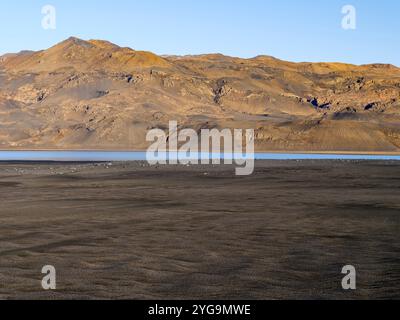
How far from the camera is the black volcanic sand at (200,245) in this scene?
37.6 feet

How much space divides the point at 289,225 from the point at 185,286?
362 inches

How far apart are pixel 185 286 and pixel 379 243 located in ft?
22.5

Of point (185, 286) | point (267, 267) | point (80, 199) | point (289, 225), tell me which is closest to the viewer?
point (185, 286)

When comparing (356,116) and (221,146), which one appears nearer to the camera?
(221,146)

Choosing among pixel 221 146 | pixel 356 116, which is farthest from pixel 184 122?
pixel 356 116

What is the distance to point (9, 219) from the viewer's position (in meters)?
21.6

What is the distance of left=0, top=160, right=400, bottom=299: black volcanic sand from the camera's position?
11.5 meters

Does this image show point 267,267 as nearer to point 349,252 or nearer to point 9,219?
point 349,252

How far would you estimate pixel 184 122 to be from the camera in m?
173

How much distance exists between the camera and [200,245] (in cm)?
1616

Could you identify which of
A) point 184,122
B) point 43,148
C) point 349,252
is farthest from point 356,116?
point 349,252
